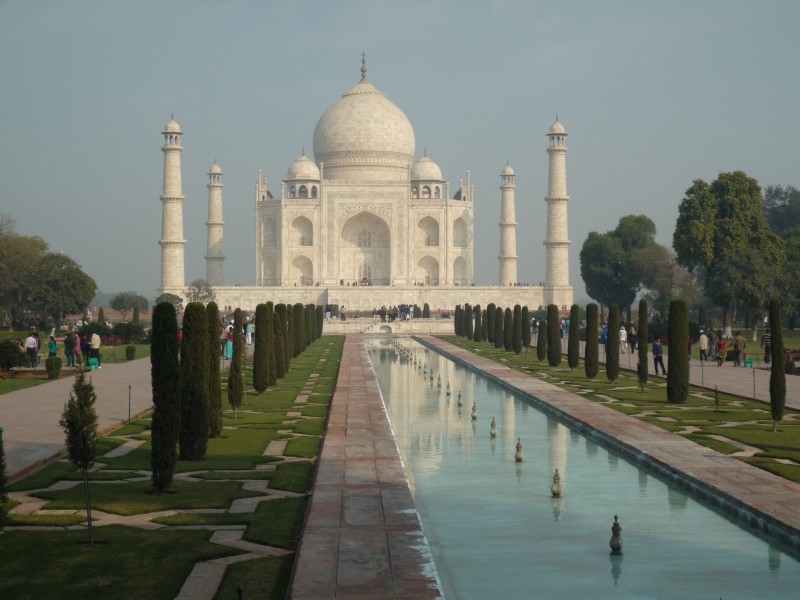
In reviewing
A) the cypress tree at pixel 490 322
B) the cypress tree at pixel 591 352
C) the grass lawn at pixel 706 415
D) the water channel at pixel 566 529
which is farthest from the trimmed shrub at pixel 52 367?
the cypress tree at pixel 490 322

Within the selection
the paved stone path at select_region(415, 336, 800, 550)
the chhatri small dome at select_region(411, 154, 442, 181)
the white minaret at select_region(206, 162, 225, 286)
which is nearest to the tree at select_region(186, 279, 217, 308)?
the white minaret at select_region(206, 162, 225, 286)

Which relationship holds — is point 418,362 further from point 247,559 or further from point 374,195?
point 374,195

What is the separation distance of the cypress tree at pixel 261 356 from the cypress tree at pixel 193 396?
5.44 m

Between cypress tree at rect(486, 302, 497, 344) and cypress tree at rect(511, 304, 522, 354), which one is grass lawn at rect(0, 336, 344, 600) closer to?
cypress tree at rect(511, 304, 522, 354)

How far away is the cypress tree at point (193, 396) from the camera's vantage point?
8.92 m

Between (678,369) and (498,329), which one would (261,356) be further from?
(498,329)

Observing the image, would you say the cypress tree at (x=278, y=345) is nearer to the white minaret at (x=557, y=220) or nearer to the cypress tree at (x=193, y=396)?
the cypress tree at (x=193, y=396)

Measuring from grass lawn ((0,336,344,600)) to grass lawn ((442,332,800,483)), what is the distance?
3508 mm

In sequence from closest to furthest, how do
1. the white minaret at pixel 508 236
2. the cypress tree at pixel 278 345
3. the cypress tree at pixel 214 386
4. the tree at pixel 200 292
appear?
1. the cypress tree at pixel 214 386
2. the cypress tree at pixel 278 345
3. the tree at pixel 200 292
4. the white minaret at pixel 508 236

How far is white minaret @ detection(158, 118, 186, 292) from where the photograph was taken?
142 feet

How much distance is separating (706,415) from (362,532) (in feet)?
22.2

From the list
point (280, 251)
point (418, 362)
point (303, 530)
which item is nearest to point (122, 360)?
point (418, 362)

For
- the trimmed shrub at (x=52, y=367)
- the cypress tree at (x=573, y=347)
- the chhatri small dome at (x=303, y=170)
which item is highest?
the chhatri small dome at (x=303, y=170)

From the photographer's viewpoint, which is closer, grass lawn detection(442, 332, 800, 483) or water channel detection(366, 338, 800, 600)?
water channel detection(366, 338, 800, 600)
